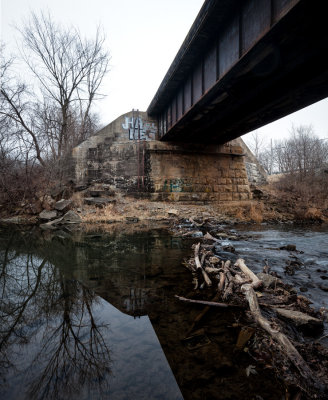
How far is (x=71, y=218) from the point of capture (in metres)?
9.02

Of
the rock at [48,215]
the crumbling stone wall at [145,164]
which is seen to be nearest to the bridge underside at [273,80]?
the crumbling stone wall at [145,164]

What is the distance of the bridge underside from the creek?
4.43 meters

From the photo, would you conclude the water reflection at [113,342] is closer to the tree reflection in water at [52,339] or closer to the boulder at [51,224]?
the tree reflection in water at [52,339]

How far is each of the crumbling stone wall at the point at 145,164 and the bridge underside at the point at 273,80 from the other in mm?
2291

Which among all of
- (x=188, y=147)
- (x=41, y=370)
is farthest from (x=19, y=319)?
(x=188, y=147)

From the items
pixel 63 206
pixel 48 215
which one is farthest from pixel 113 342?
pixel 48 215

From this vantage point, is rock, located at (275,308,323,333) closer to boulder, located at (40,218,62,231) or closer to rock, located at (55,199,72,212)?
boulder, located at (40,218,62,231)

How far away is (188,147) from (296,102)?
6.12 meters

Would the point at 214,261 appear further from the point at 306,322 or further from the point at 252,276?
the point at 306,322

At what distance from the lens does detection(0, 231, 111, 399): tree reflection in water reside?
126 centimetres

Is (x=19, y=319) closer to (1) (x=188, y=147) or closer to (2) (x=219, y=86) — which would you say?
(2) (x=219, y=86)

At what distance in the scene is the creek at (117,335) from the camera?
48.2 inches

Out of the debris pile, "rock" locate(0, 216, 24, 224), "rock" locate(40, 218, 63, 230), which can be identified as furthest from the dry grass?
the debris pile

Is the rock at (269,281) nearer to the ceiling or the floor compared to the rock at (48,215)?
nearer to the floor
